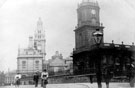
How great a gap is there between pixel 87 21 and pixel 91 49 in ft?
32.2

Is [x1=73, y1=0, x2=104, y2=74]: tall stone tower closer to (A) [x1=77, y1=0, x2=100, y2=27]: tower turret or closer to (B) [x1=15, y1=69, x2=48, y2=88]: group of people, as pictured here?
(A) [x1=77, y1=0, x2=100, y2=27]: tower turret

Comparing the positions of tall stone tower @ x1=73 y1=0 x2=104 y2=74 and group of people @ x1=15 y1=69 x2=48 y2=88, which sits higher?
tall stone tower @ x1=73 y1=0 x2=104 y2=74

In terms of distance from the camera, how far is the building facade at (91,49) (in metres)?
45.6

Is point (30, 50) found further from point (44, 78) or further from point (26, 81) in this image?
point (44, 78)

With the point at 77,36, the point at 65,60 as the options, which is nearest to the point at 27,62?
the point at 65,60

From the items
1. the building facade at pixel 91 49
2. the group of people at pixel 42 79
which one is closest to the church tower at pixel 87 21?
the building facade at pixel 91 49

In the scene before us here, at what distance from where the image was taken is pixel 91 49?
4675 centimetres

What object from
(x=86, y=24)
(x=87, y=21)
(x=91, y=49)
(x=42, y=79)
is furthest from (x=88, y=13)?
(x=42, y=79)

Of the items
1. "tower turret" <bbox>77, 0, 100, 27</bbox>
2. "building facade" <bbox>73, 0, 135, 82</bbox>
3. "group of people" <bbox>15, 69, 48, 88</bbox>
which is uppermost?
"tower turret" <bbox>77, 0, 100, 27</bbox>

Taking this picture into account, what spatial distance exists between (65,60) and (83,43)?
135 feet

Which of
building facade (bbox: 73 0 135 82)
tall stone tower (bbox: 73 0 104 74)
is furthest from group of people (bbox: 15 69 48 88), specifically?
tall stone tower (bbox: 73 0 104 74)

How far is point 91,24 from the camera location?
2164 inches

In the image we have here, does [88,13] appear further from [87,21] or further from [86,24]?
[86,24]

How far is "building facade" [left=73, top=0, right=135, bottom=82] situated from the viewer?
4559 cm
